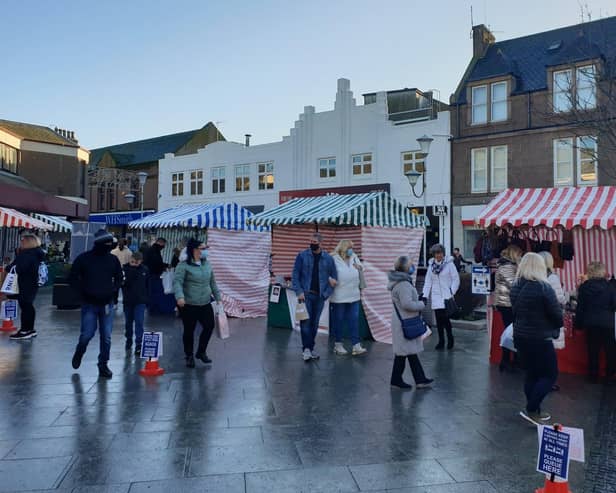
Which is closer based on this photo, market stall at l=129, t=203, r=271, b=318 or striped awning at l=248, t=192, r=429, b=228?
striped awning at l=248, t=192, r=429, b=228

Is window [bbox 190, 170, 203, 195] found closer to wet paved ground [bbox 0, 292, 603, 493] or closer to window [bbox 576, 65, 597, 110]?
window [bbox 576, 65, 597, 110]

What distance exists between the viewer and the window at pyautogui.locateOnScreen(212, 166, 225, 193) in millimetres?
32406

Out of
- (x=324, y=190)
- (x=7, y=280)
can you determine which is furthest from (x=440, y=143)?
(x=7, y=280)

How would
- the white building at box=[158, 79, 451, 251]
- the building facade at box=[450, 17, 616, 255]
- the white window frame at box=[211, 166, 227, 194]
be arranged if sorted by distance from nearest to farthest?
1. the building facade at box=[450, 17, 616, 255]
2. the white building at box=[158, 79, 451, 251]
3. the white window frame at box=[211, 166, 227, 194]

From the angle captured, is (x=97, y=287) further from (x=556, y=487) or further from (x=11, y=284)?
(x=556, y=487)

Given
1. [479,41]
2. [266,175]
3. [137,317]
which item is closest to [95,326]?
[137,317]

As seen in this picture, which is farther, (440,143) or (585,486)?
(440,143)

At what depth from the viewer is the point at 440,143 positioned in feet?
81.0

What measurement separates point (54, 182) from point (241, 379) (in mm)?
30546

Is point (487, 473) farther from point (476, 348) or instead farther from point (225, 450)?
point (476, 348)

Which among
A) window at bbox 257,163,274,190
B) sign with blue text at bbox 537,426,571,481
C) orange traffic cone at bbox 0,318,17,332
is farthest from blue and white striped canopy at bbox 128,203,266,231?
window at bbox 257,163,274,190

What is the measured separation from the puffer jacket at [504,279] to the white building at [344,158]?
16003mm

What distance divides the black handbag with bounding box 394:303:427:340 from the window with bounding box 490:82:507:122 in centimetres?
2005

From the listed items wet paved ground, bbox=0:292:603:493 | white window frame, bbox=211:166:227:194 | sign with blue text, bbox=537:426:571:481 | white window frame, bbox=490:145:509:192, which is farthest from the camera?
white window frame, bbox=211:166:227:194
